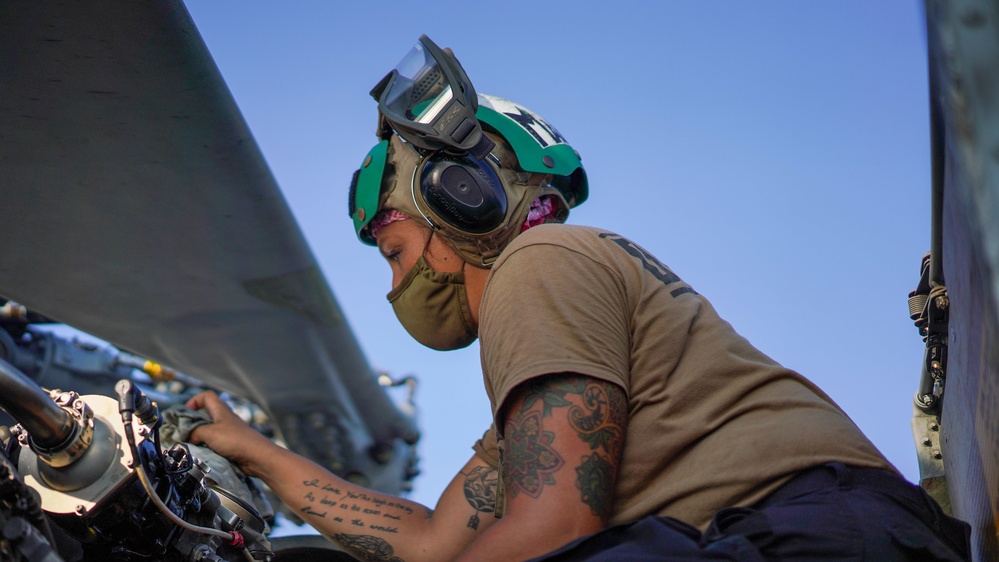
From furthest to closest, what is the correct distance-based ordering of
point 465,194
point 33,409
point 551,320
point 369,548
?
point 369,548 → point 465,194 → point 33,409 → point 551,320

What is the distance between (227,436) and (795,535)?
1.81 meters

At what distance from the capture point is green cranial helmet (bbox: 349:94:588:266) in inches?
106

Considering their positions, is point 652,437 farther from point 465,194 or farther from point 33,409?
point 33,409

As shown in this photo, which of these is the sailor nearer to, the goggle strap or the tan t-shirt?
the tan t-shirt

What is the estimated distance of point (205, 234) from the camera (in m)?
3.54

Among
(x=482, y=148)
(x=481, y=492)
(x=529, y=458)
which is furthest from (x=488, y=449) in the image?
(x=529, y=458)

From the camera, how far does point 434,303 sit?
9.26ft

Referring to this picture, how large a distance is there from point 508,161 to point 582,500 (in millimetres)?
1379

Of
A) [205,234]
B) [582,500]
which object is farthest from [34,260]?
[582,500]

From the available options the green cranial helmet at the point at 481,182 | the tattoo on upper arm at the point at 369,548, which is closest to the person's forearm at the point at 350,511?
the tattoo on upper arm at the point at 369,548

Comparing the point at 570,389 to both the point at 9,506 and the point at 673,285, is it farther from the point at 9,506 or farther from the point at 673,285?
the point at 9,506

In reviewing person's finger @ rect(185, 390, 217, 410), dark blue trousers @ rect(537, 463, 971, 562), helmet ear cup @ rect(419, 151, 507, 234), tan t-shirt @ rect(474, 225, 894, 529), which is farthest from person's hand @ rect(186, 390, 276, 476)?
dark blue trousers @ rect(537, 463, 971, 562)

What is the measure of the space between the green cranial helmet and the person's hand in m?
0.67

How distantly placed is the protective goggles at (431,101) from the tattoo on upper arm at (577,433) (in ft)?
3.46
